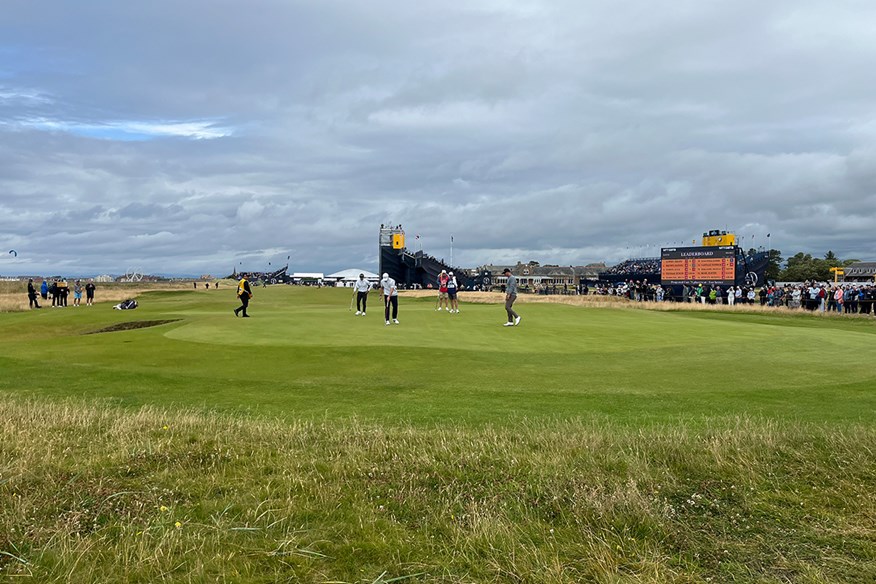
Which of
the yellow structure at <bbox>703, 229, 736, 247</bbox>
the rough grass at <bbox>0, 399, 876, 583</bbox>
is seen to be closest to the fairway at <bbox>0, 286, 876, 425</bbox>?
the rough grass at <bbox>0, 399, 876, 583</bbox>

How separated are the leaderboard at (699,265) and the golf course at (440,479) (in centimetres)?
5172

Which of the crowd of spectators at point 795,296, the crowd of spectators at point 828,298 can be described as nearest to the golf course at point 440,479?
the crowd of spectators at point 828,298

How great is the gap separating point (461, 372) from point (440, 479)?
939cm

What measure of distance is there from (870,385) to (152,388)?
637 inches

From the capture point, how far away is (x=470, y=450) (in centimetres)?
777

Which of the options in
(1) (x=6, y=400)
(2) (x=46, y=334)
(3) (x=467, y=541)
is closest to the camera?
(3) (x=467, y=541)

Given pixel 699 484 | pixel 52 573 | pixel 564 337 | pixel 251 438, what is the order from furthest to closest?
pixel 564 337 → pixel 251 438 → pixel 699 484 → pixel 52 573

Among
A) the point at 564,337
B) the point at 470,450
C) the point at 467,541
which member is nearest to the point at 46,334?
the point at 564,337

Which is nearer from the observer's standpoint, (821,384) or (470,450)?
(470,450)

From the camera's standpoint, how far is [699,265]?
6512cm

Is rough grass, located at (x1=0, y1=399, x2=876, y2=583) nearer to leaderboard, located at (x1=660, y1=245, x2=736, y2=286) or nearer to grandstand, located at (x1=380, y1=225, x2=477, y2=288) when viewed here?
leaderboard, located at (x1=660, y1=245, x2=736, y2=286)

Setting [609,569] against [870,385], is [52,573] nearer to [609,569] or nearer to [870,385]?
[609,569]

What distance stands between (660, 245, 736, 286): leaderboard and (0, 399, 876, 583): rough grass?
59370mm

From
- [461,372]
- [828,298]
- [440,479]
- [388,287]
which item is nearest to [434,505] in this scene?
[440,479]
